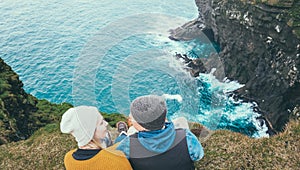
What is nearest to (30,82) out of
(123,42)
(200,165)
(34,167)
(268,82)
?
(123,42)

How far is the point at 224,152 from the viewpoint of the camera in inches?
457

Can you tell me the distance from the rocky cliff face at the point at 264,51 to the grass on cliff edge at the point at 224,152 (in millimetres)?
33260

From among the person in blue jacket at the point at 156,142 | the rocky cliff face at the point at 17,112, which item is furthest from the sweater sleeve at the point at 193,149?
the rocky cliff face at the point at 17,112

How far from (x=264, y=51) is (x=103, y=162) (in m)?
48.8

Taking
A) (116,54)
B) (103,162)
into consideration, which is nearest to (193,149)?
(103,162)

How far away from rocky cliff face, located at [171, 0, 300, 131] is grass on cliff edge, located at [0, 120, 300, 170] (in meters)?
33.3

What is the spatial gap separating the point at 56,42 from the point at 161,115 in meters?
77.0

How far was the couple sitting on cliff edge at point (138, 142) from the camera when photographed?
605cm

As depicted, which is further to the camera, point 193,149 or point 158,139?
point 193,149

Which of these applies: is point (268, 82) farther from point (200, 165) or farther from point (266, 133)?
point (200, 165)

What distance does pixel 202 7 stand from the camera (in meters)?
76.6

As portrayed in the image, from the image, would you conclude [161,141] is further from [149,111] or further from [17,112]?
[17,112]

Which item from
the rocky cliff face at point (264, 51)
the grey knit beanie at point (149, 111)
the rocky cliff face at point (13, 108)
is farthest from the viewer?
the rocky cliff face at point (264, 51)

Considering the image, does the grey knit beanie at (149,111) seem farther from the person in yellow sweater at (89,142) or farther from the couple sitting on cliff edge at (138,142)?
the person in yellow sweater at (89,142)
